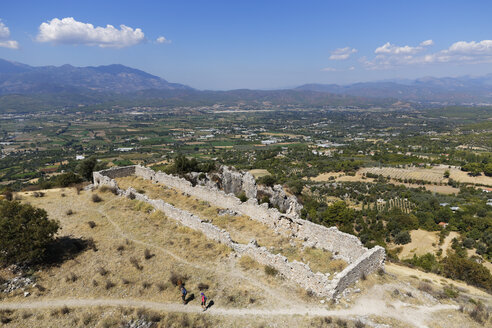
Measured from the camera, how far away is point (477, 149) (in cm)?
12912

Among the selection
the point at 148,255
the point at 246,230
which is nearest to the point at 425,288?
the point at 246,230

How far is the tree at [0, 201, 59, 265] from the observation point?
1522 centimetres

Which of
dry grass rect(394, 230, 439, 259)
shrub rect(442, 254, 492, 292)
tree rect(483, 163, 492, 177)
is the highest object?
shrub rect(442, 254, 492, 292)

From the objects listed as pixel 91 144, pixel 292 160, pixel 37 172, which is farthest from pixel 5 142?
pixel 292 160

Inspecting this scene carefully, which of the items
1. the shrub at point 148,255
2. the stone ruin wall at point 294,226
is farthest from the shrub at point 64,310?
the stone ruin wall at point 294,226

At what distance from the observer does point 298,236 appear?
65.6ft

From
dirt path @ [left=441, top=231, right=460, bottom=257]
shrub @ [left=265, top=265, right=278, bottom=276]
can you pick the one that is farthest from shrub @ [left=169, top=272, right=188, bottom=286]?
dirt path @ [left=441, top=231, right=460, bottom=257]

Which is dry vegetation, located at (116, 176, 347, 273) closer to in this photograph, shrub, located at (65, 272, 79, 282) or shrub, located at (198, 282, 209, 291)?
shrub, located at (198, 282, 209, 291)

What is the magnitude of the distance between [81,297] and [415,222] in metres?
50.5

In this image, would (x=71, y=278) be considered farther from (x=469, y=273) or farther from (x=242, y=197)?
(x=469, y=273)

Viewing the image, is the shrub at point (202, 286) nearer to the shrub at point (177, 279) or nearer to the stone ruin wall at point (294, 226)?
the shrub at point (177, 279)

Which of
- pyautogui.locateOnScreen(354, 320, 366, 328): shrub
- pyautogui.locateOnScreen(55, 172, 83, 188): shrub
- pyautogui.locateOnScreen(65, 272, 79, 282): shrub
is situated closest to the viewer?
pyautogui.locateOnScreen(354, 320, 366, 328): shrub

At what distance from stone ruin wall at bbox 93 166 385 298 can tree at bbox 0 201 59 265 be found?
8.84 meters

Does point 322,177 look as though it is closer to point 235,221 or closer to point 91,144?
point 235,221
